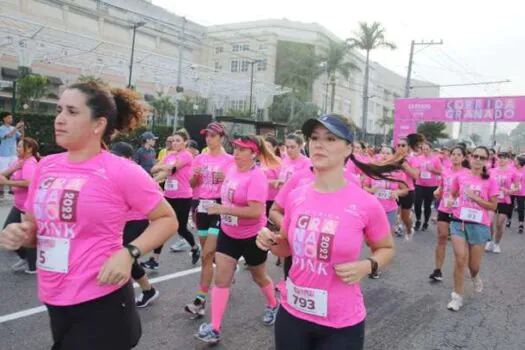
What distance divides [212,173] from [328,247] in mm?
3584

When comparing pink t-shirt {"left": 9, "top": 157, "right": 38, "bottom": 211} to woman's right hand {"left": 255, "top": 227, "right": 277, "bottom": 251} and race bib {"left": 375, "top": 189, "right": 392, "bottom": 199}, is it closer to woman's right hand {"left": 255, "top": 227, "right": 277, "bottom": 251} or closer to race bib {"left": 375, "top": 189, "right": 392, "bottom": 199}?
woman's right hand {"left": 255, "top": 227, "right": 277, "bottom": 251}

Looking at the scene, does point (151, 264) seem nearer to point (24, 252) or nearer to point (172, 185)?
point (172, 185)

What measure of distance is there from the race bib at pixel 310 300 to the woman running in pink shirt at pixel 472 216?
3609 millimetres

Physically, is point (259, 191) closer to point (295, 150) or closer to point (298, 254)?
point (298, 254)

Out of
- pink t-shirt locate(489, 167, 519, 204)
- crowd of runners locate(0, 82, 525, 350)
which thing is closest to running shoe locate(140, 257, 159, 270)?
crowd of runners locate(0, 82, 525, 350)

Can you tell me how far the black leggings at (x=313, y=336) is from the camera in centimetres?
230

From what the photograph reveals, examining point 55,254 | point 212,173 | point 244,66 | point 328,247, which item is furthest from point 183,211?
point 244,66

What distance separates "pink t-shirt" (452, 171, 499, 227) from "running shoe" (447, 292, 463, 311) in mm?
920

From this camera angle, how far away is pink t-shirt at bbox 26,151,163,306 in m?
2.13

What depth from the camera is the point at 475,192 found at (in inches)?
218

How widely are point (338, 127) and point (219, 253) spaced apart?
86.3 inches

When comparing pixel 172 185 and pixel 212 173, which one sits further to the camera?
pixel 172 185

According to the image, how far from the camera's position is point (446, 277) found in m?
6.73

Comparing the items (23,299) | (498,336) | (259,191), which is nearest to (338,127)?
(259,191)
